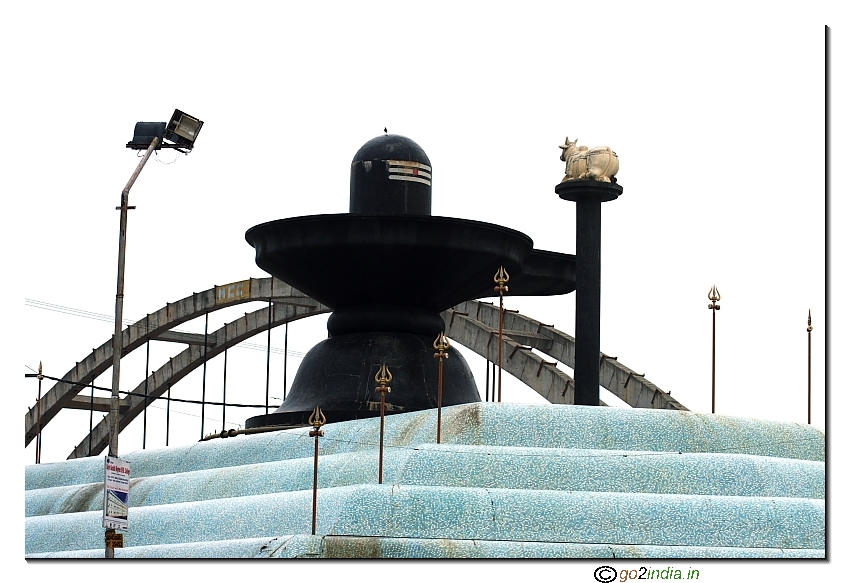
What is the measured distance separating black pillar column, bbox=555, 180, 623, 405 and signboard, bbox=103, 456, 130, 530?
958cm

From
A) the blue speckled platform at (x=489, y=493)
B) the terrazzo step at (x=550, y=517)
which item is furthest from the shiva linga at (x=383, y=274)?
the terrazzo step at (x=550, y=517)

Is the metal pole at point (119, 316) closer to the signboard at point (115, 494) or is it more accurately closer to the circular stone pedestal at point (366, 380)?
the signboard at point (115, 494)

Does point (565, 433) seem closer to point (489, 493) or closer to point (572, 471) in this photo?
point (572, 471)

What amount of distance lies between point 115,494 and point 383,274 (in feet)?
33.9

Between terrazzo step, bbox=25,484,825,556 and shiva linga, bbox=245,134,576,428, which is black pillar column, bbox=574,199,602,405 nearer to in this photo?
shiva linga, bbox=245,134,576,428

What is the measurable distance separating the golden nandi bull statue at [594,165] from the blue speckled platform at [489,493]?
178 inches

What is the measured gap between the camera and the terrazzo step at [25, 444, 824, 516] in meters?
24.4
